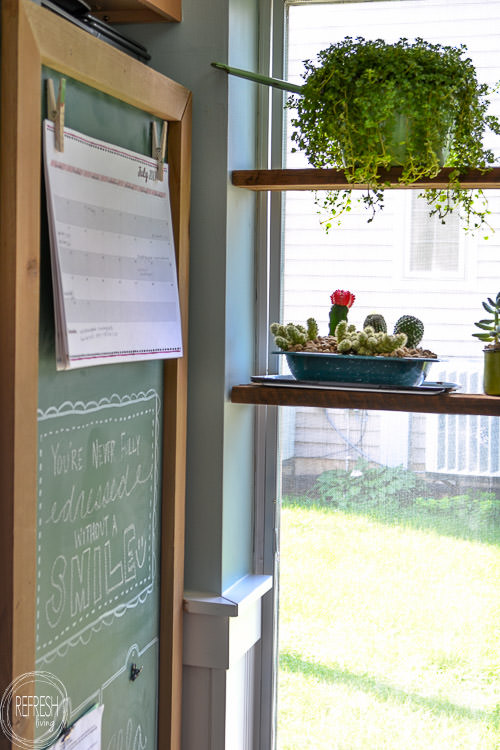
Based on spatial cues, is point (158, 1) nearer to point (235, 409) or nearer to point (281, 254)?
point (281, 254)

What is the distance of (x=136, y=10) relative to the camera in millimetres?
1632

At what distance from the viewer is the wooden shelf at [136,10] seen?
1582mm

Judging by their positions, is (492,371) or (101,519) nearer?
(101,519)

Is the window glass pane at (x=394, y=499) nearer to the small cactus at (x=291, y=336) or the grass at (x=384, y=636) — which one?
the grass at (x=384, y=636)

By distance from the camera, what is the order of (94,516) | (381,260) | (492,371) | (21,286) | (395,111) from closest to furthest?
1. (21,286)
2. (94,516)
3. (395,111)
4. (492,371)
5. (381,260)

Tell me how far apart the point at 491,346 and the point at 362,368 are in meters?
0.24

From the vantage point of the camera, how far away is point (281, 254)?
1.88 metres

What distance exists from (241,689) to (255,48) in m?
1.38

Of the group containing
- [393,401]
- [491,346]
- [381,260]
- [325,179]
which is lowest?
[393,401]

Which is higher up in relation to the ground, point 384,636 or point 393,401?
point 393,401

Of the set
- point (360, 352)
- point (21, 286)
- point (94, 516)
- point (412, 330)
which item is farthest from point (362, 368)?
point (21, 286)

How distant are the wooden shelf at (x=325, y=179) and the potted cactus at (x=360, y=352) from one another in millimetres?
258

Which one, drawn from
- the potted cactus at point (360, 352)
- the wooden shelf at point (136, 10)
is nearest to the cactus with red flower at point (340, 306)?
the potted cactus at point (360, 352)

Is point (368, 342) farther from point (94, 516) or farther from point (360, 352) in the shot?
point (94, 516)
